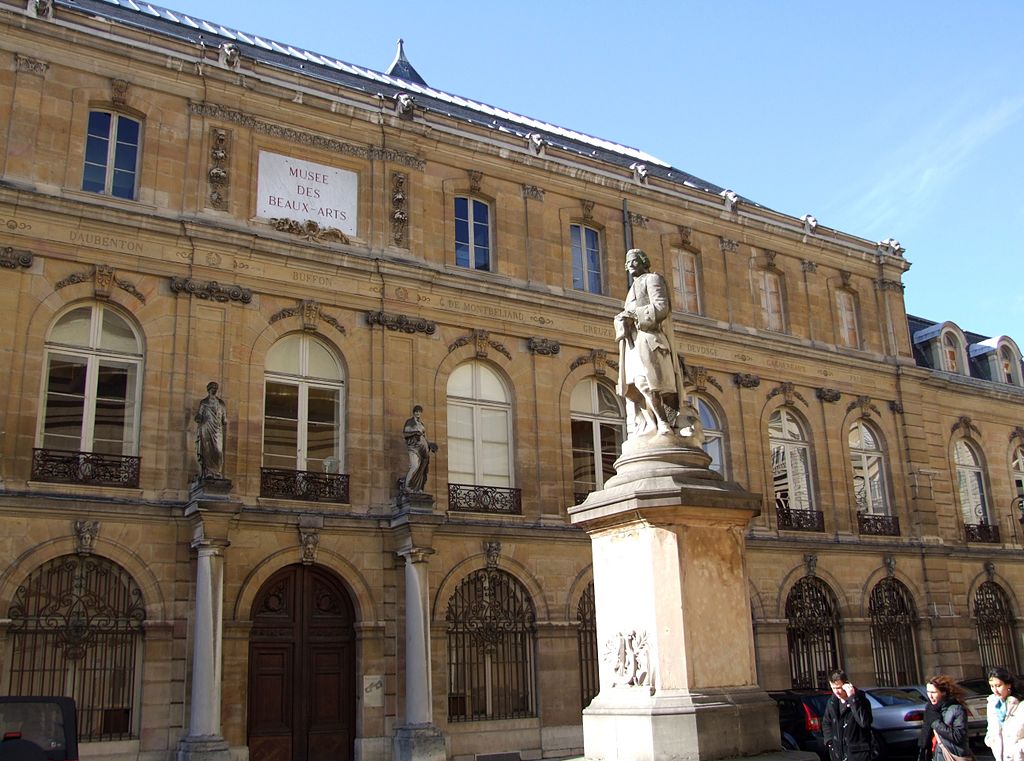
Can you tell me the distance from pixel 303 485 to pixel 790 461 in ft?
39.9

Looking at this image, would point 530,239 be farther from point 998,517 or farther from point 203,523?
point 998,517

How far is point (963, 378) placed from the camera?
29.5 metres

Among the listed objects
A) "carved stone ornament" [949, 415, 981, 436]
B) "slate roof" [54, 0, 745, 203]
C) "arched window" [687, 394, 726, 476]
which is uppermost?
"slate roof" [54, 0, 745, 203]

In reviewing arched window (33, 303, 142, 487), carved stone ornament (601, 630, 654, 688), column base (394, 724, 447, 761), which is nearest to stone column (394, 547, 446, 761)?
column base (394, 724, 447, 761)

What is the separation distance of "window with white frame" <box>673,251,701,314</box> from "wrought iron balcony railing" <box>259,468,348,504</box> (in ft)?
31.3

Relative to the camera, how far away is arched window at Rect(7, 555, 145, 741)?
15633mm

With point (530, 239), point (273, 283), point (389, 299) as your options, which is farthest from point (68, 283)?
point (530, 239)

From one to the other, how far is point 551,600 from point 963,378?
613 inches

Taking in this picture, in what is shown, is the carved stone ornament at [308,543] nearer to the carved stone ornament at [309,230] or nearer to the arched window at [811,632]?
the carved stone ornament at [309,230]

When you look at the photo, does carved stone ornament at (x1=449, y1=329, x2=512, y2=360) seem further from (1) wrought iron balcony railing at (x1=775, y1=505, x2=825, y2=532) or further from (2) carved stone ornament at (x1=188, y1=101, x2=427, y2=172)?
(1) wrought iron balcony railing at (x1=775, y1=505, x2=825, y2=532)

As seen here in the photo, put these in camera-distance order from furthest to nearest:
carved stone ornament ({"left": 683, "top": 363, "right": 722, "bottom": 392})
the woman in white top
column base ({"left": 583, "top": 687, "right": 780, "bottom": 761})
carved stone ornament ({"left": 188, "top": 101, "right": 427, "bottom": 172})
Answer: carved stone ornament ({"left": 683, "top": 363, "right": 722, "bottom": 392})
carved stone ornament ({"left": 188, "top": 101, "right": 427, "bottom": 172})
column base ({"left": 583, "top": 687, "right": 780, "bottom": 761})
the woman in white top

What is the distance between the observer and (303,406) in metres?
19.0

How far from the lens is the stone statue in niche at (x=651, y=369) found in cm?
1018

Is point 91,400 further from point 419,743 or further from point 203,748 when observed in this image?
point 419,743
